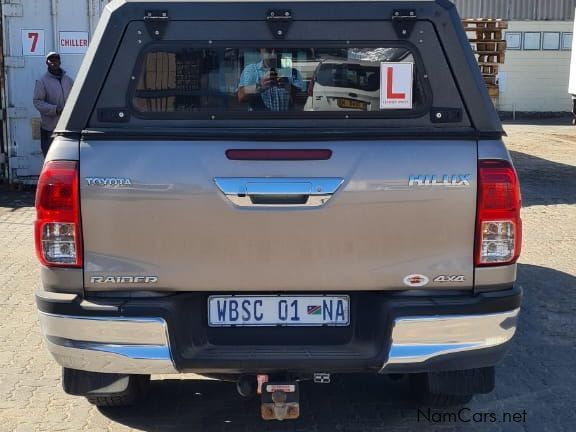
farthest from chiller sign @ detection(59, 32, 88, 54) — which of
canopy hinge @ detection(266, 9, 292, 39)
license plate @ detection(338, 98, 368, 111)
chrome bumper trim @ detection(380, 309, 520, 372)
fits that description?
chrome bumper trim @ detection(380, 309, 520, 372)

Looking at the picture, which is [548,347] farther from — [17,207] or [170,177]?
[17,207]

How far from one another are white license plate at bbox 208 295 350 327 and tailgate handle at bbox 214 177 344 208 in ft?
1.38

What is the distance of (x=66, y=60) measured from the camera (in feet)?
38.9

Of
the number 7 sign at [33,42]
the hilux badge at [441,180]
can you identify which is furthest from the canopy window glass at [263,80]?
the number 7 sign at [33,42]

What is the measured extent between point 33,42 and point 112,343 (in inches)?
357

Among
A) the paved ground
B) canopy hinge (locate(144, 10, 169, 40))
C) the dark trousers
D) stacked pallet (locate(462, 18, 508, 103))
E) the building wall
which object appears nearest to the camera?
canopy hinge (locate(144, 10, 169, 40))

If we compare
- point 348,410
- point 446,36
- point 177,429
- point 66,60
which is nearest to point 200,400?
point 177,429

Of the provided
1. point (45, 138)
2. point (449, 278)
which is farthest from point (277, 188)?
point (45, 138)

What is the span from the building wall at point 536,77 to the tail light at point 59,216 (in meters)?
26.5

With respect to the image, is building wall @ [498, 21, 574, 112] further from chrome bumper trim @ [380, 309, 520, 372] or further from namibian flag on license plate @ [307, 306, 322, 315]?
namibian flag on license plate @ [307, 306, 322, 315]

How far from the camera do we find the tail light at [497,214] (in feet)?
11.7

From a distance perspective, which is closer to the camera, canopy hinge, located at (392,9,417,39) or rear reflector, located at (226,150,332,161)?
rear reflector, located at (226,150,332,161)

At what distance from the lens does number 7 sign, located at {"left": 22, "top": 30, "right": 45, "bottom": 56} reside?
38.4 feet

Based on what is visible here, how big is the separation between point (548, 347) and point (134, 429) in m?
2.82
